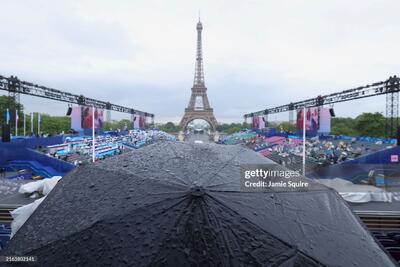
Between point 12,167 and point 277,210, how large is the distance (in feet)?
51.5

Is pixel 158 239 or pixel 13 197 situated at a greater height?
pixel 158 239

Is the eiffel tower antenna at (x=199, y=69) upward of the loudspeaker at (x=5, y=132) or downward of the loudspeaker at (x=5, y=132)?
upward

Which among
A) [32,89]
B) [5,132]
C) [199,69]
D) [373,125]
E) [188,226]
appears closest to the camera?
[188,226]

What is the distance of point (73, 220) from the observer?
1.40 meters

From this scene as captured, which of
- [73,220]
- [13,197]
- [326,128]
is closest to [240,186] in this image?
[73,220]

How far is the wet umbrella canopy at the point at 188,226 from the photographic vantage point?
1146 millimetres

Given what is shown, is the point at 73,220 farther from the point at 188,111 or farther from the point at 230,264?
the point at 188,111

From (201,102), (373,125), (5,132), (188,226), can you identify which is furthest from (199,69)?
(188,226)

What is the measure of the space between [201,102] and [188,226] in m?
65.6

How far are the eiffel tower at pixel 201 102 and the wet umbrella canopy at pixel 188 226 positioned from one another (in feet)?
195

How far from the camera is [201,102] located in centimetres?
6625

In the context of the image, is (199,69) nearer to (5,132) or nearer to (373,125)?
(373,125)

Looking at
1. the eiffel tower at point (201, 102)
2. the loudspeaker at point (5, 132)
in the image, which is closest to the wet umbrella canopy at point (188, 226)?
the loudspeaker at point (5, 132)

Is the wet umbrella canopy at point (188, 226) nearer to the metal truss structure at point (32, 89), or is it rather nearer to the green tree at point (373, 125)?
→ the metal truss structure at point (32, 89)
